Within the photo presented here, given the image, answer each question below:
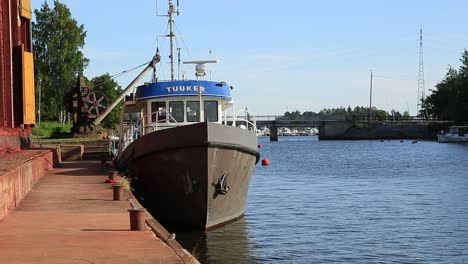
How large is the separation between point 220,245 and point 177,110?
17.8 ft

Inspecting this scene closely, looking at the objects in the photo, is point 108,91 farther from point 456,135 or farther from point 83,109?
point 456,135

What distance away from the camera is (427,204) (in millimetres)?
25938

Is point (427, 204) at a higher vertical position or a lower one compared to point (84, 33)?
lower

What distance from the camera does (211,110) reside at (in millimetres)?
21594

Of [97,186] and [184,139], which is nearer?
[184,139]

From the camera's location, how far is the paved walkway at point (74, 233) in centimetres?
966

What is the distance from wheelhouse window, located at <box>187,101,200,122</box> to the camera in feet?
70.4

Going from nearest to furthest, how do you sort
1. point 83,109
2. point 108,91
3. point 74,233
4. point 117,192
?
point 74,233, point 117,192, point 83,109, point 108,91

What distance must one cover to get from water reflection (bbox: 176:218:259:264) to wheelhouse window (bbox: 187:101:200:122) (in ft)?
11.8

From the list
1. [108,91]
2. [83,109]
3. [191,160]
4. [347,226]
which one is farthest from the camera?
[108,91]

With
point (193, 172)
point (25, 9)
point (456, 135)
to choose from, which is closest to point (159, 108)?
point (193, 172)

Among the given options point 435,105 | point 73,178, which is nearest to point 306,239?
point 73,178

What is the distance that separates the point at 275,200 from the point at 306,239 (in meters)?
9.75

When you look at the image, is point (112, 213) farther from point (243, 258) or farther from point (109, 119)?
point (109, 119)
